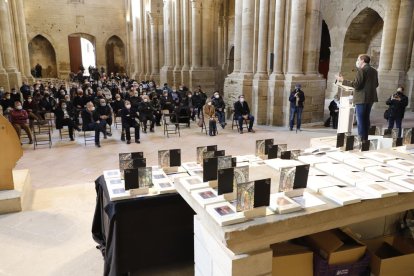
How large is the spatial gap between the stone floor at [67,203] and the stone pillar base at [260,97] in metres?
1.71

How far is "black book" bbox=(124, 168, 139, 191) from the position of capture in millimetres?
3195

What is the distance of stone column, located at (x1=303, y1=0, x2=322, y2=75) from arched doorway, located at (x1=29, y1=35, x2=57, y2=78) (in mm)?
27329

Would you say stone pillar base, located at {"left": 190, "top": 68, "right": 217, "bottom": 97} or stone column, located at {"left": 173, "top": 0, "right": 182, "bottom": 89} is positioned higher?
stone column, located at {"left": 173, "top": 0, "right": 182, "bottom": 89}

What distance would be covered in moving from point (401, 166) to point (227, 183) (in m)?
1.76

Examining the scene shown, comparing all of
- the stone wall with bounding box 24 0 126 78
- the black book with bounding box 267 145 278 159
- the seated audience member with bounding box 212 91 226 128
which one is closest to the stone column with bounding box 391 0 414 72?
the seated audience member with bounding box 212 91 226 128

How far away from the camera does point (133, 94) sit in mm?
12359

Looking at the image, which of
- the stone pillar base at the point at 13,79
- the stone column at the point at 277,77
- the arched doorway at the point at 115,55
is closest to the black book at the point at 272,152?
the stone column at the point at 277,77

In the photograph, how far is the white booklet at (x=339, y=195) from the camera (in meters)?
2.44

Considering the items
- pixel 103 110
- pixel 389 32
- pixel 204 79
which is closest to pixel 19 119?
pixel 103 110

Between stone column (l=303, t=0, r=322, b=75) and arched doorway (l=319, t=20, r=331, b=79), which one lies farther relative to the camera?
arched doorway (l=319, t=20, r=331, b=79)

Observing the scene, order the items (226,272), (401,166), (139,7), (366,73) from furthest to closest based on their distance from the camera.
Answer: (139,7)
(366,73)
(401,166)
(226,272)

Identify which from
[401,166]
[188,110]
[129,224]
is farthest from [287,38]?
[129,224]

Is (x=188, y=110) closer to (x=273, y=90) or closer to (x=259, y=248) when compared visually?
(x=273, y=90)

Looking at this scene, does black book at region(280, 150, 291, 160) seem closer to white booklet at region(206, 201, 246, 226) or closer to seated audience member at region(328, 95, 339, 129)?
white booklet at region(206, 201, 246, 226)
